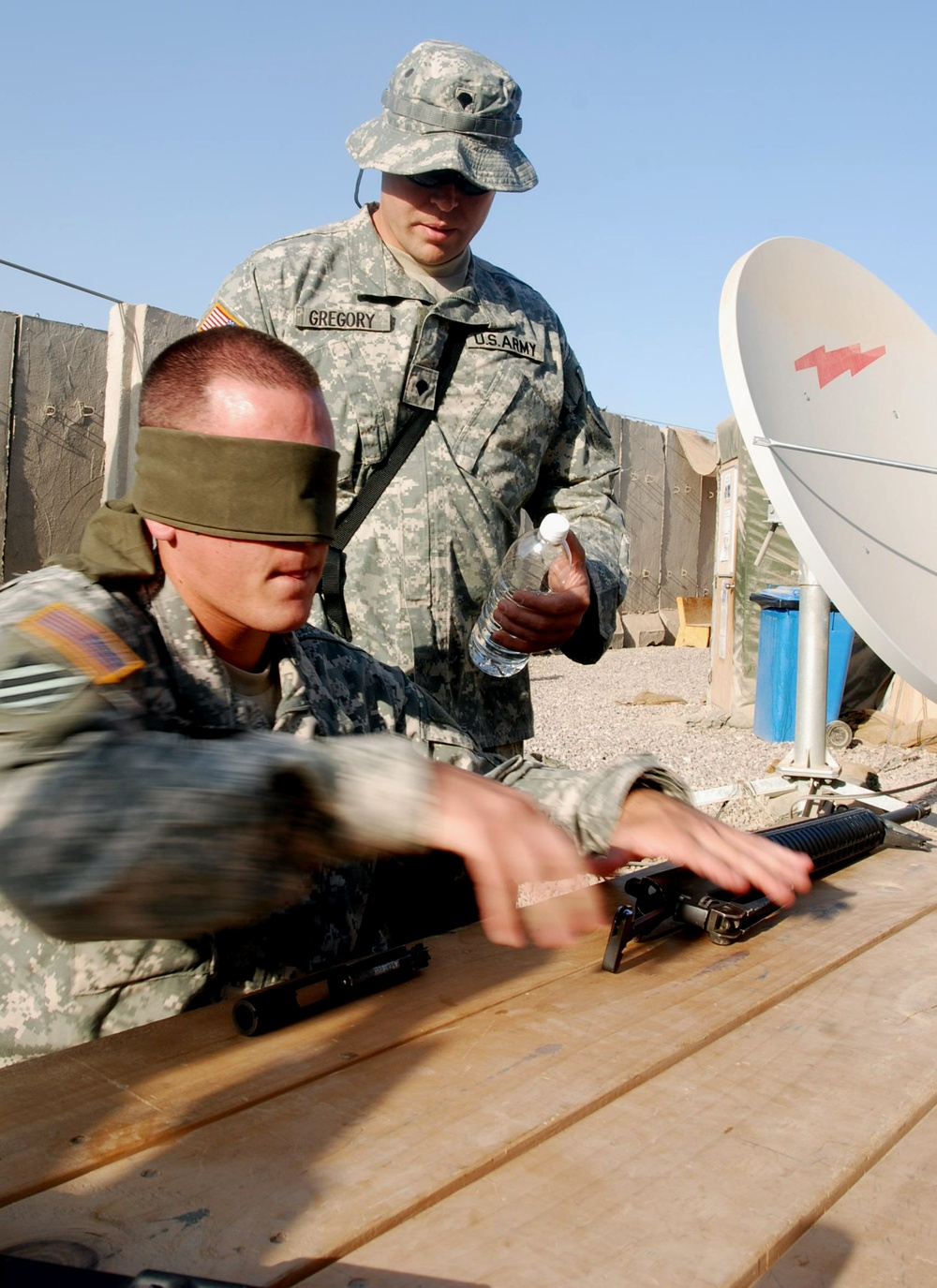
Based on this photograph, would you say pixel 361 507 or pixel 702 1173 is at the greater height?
pixel 361 507

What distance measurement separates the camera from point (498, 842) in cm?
106

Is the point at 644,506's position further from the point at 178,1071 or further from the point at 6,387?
the point at 178,1071

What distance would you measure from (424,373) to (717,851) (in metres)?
1.49

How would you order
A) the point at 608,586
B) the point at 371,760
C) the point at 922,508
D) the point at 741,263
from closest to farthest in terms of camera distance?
the point at 371,760
the point at 608,586
the point at 741,263
the point at 922,508

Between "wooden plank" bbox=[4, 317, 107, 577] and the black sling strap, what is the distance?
6.10 meters

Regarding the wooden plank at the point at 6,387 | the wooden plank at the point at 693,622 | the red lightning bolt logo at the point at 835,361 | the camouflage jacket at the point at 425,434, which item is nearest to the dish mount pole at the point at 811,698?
the red lightning bolt logo at the point at 835,361

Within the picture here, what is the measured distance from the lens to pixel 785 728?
27.5 feet

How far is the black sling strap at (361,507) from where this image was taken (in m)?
2.49

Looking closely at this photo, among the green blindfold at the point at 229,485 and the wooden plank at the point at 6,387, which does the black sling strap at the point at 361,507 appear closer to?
the green blindfold at the point at 229,485

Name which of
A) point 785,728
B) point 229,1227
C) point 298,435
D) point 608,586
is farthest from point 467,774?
point 785,728

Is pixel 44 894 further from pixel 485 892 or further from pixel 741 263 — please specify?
pixel 741 263

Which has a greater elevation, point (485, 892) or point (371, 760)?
point (371, 760)

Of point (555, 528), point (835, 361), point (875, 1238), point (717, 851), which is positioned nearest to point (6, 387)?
point (835, 361)

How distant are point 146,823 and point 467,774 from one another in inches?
12.5
